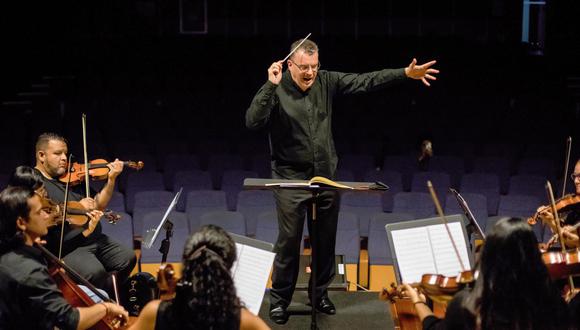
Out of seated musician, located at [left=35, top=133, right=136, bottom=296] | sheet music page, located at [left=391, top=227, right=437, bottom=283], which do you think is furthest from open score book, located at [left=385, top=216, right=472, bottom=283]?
seated musician, located at [left=35, top=133, right=136, bottom=296]

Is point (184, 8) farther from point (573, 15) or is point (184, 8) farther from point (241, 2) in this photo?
point (573, 15)

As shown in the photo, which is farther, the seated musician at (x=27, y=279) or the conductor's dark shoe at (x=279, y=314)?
the conductor's dark shoe at (x=279, y=314)

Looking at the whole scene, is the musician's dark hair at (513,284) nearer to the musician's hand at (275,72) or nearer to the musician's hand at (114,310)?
the musician's hand at (275,72)

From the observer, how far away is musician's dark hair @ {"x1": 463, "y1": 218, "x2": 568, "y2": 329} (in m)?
2.17

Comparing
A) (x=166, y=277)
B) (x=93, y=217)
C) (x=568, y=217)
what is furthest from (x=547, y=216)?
(x=93, y=217)

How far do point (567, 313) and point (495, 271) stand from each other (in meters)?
0.36

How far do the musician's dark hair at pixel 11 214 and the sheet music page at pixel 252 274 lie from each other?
83cm

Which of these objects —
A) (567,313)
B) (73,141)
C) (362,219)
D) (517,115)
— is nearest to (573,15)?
(517,115)

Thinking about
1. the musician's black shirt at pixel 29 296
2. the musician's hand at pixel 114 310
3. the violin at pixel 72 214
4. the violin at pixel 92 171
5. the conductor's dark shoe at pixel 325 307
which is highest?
the violin at pixel 92 171

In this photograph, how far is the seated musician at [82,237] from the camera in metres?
3.63

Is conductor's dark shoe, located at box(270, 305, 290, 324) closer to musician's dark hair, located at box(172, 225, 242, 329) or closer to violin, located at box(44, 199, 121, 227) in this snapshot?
violin, located at box(44, 199, 121, 227)

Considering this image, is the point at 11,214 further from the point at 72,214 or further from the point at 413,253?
the point at 413,253

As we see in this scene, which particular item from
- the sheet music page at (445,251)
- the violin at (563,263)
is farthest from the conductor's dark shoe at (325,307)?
the violin at (563,263)

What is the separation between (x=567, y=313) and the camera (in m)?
2.35
